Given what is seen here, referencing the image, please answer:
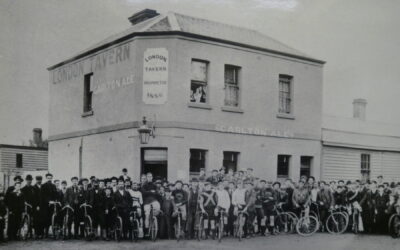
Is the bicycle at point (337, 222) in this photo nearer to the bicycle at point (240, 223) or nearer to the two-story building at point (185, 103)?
the bicycle at point (240, 223)

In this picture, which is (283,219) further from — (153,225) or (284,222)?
(153,225)

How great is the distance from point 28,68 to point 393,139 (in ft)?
39.5

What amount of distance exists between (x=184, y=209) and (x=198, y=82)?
14.6ft

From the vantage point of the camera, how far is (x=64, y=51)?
12922mm

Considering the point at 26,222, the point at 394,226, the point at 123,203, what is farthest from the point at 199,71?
the point at 394,226

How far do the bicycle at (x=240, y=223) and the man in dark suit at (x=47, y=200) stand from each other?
4302mm

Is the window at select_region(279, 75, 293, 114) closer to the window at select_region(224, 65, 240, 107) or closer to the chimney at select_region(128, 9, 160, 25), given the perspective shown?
the window at select_region(224, 65, 240, 107)

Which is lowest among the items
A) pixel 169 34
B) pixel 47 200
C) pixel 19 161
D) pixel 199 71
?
pixel 47 200

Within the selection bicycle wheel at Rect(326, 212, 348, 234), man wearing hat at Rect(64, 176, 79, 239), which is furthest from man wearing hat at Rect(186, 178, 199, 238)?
bicycle wheel at Rect(326, 212, 348, 234)

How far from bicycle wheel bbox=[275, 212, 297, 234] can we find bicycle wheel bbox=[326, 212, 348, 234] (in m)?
0.87

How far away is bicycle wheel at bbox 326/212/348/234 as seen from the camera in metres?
13.1

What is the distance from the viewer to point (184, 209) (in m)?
12.1

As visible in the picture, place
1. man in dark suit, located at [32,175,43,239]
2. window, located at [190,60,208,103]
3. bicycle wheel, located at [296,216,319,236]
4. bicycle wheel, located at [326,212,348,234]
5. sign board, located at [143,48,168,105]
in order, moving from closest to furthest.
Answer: man in dark suit, located at [32,175,43,239] < bicycle wheel, located at [296,216,319,236] < bicycle wheel, located at [326,212,348,234] < sign board, located at [143,48,168,105] < window, located at [190,60,208,103]

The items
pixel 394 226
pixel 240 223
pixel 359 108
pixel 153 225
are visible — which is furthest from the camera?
pixel 359 108
